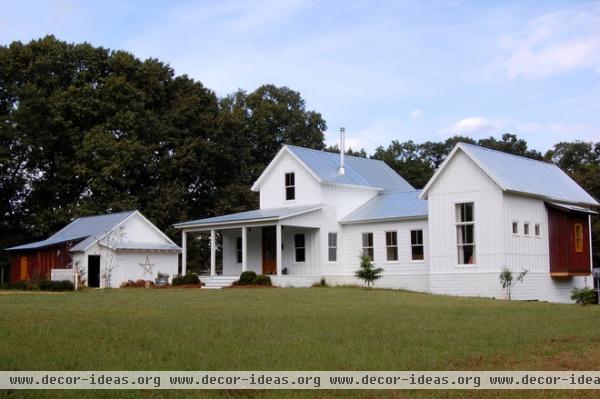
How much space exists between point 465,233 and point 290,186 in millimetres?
11977

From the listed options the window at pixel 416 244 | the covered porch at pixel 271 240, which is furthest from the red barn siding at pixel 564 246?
the covered porch at pixel 271 240

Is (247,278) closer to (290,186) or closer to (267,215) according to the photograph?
(267,215)

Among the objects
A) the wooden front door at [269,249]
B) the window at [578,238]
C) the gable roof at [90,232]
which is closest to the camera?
the window at [578,238]

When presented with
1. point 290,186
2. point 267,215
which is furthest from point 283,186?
point 267,215

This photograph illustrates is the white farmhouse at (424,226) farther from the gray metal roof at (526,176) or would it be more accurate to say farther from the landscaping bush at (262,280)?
the landscaping bush at (262,280)

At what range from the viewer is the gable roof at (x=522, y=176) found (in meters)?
31.2

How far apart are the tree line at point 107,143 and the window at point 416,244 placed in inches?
714

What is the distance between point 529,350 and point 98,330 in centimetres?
740

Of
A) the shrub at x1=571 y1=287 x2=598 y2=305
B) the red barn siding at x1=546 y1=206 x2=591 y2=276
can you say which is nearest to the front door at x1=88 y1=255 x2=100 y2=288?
the red barn siding at x1=546 y1=206 x2=591 y2=276

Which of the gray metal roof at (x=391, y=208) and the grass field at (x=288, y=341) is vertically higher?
the gray metal roof at (x=391, y=208)

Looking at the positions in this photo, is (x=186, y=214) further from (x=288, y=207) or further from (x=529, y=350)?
(x=529, y=350)

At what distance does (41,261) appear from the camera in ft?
147

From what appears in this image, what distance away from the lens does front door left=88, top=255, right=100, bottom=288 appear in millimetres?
42522

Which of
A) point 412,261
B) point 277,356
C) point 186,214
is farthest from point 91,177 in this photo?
point 277,356
